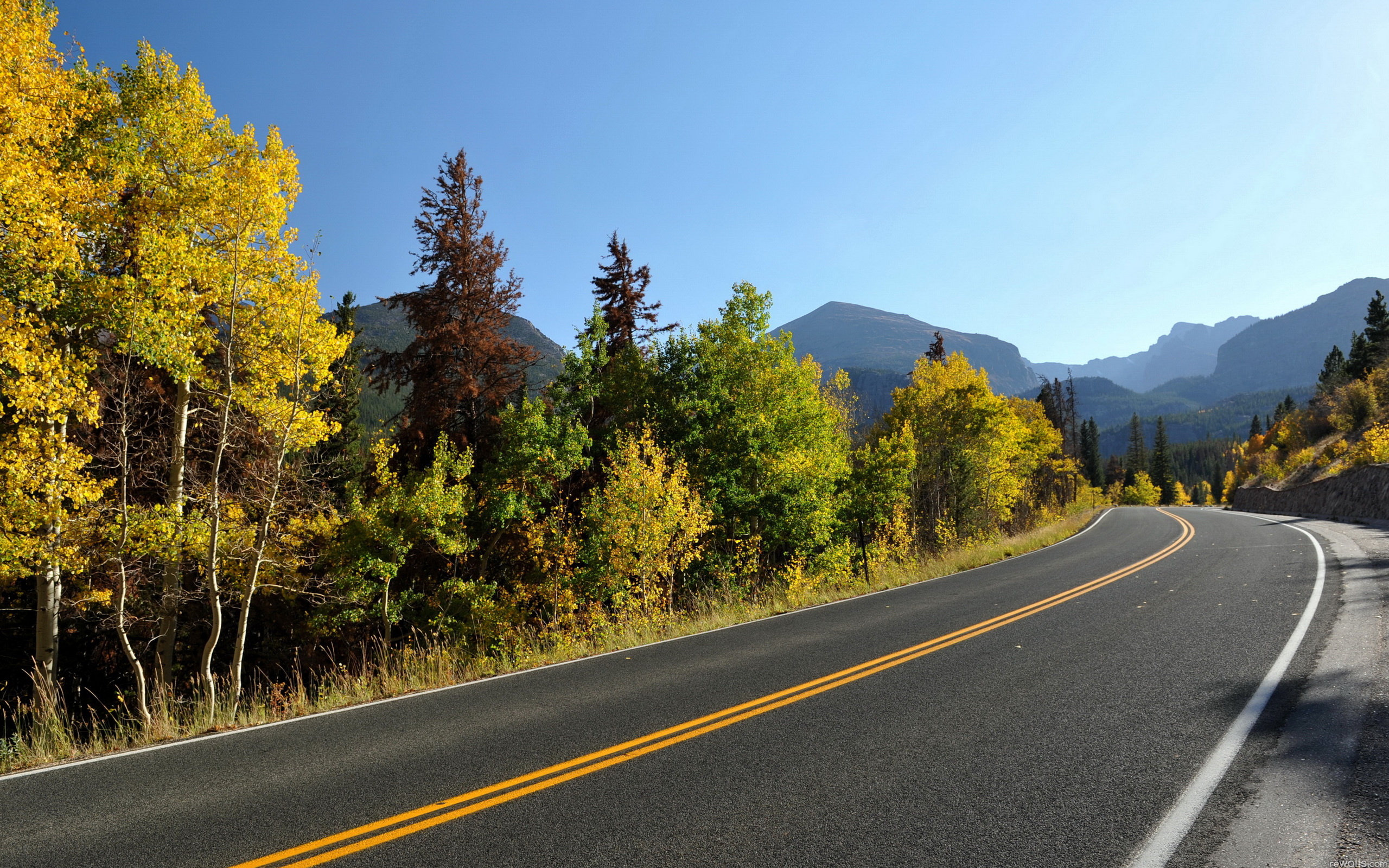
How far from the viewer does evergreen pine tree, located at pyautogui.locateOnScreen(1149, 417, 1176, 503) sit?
3565 inches

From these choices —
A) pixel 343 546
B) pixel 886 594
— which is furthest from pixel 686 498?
pixel 343 546

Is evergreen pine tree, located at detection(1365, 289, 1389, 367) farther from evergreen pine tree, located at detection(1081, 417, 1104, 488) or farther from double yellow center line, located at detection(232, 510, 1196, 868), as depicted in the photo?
double yellow center line, located at detection(232, 510, 1196, 868)

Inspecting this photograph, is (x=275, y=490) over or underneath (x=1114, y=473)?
over

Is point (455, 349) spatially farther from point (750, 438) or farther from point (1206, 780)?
point (1206, 780)

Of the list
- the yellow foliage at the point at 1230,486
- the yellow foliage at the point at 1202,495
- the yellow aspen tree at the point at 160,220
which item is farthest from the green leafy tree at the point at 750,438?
the yellow foliage at the point at 1202,495

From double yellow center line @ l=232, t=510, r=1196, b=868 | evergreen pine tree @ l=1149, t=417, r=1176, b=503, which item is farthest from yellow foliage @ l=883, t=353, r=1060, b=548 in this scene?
evergreen pine tree @ l=1149, t=417, r=1176, b=503

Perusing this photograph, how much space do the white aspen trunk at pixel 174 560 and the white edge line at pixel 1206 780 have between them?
1359cm

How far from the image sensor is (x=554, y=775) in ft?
14.9

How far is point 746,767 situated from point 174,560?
11.8 m

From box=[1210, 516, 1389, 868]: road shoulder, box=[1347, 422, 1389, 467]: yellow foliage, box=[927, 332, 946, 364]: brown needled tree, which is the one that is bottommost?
box=[1210, 516, 1389, 868]: road shoulder

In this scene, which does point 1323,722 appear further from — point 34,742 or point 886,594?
point 34,742

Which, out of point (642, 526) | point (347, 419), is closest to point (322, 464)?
point (642, 526)

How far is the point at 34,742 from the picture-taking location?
582 centimetres

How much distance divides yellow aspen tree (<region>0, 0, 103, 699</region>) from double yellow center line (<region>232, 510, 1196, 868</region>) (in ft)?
32.7
